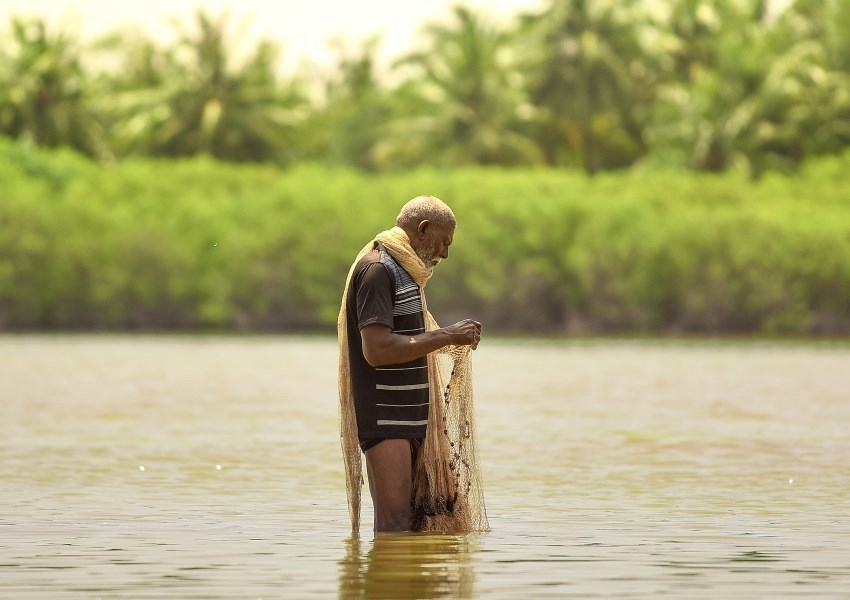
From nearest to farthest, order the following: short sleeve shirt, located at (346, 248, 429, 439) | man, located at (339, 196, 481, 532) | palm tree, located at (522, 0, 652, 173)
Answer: man, located at (339, 196, 481, 532) → short sleeve shirt, located at (346, 248, 429, 439) → palm tree, located at (522, 0, 652, 173)

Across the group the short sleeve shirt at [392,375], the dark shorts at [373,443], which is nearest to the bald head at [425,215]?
the short sleeve shirt at [392,375]

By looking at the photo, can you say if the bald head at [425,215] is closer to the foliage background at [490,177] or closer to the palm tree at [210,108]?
the foliage background at [490,177]

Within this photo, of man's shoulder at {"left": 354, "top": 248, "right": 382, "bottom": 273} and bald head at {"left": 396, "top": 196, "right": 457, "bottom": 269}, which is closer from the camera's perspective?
man's shoulder at {"left": 354, "top": 248, "right": 382, "bottom": 273}

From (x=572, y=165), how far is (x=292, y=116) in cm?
1061

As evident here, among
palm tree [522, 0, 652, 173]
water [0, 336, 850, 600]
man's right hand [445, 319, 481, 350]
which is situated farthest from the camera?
palm tree [522, 0, 652, 173]

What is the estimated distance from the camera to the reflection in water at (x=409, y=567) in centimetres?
794

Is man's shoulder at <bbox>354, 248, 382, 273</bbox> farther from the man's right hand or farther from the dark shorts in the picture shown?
the dark shorts

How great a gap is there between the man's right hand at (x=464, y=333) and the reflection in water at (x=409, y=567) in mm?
909

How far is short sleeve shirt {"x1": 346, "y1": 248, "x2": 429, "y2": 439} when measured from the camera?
878cm

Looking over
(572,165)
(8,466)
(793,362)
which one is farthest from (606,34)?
(8,466)

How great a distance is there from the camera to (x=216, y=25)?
76562 millimetres

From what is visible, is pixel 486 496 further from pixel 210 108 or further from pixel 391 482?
pixel 210 108

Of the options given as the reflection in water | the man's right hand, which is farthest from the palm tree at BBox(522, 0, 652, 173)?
the man's right hand

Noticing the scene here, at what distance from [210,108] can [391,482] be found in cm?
6838
